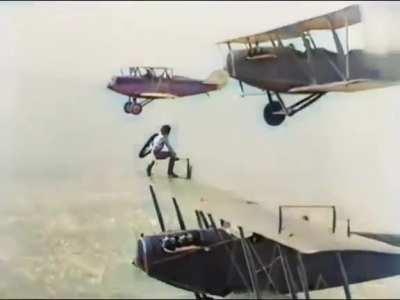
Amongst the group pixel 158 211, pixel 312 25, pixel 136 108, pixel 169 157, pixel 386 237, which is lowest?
pixel 386 237

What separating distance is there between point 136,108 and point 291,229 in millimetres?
396

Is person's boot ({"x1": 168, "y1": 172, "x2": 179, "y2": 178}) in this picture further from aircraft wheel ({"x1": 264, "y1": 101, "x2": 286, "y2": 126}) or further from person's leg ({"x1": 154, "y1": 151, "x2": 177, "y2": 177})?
aircraft wheel ({"x1": 264, "y1": 101, "x2": 286, "y2": 126})

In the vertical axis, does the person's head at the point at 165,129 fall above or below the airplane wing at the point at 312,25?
below

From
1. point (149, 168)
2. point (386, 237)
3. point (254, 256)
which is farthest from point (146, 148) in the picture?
point (386, 237)

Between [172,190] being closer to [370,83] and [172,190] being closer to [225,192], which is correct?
[225,192]

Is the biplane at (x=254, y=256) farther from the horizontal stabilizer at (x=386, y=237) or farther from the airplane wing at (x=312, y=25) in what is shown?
the airplane wing at (x=312, y=25)

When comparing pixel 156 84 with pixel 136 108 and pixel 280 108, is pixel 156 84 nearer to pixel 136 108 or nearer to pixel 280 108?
pixel 136 108

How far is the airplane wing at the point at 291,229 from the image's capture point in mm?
1461

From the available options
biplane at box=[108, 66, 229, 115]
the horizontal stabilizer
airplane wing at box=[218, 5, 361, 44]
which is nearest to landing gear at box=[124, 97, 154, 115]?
biplane at box=[108, 66, 229, 115]

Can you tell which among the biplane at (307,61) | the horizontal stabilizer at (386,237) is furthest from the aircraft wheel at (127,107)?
the horizontal stabilizer at (386,237)

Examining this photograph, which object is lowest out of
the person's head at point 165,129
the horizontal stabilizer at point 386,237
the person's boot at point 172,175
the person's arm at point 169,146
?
the horizontal stabilizer at point 386,237

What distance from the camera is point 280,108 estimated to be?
1.62m

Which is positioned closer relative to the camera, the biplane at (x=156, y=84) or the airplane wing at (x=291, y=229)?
the airplane wing at (x=291, y=229)

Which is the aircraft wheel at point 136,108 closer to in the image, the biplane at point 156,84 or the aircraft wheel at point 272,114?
the biplane at point 156,84
